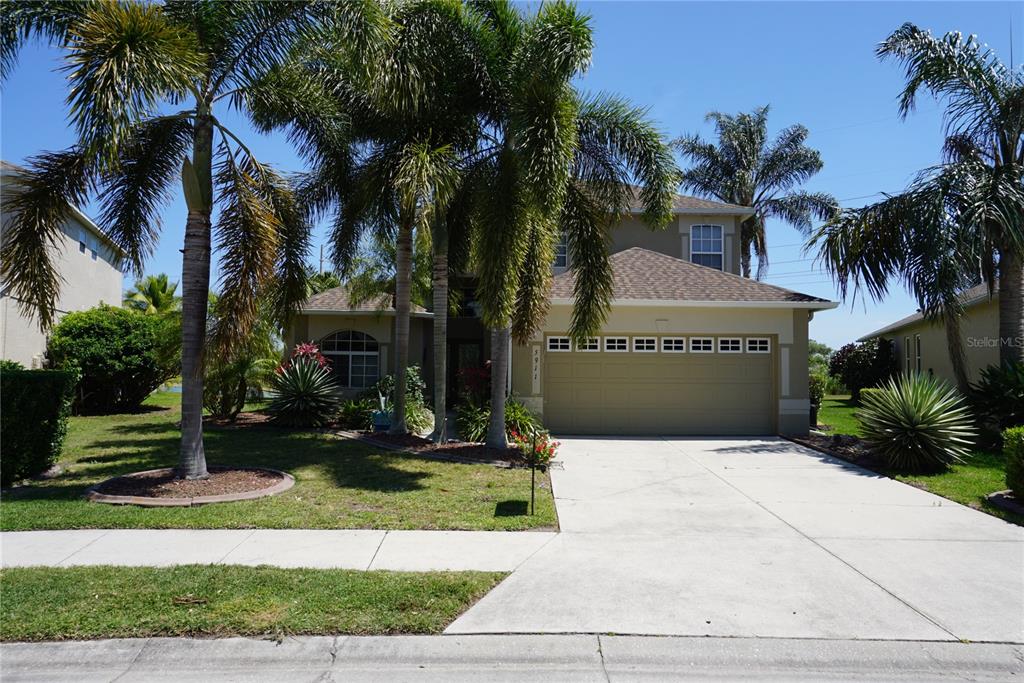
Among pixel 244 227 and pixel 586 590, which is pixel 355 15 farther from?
pixel 586 590

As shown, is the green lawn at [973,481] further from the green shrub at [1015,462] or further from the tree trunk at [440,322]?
the tree trunk at [440,322]

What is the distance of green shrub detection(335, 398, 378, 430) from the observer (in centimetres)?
1628

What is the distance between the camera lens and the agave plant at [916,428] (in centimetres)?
1132

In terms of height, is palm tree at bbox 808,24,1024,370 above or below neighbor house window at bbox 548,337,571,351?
above

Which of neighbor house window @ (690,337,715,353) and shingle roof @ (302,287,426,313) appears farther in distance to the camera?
shingle roof @ (302,287,426,313)

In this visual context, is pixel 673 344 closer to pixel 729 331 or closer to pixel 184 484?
pixel 729 331

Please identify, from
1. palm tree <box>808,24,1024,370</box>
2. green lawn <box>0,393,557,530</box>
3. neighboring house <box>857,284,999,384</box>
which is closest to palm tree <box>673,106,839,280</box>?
neighboring house <box>857,284,999,384</box>

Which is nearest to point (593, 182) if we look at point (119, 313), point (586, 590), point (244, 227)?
point (244, 227)

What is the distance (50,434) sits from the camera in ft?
32.4

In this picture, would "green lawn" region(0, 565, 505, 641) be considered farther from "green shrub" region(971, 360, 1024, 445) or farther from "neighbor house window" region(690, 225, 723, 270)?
"neighbor house window" region(690, 225, 723, 270)

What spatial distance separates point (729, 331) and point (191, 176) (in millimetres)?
12240

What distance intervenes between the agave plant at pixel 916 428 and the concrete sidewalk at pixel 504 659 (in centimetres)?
746

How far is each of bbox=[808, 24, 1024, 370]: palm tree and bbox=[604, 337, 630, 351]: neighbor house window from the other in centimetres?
479

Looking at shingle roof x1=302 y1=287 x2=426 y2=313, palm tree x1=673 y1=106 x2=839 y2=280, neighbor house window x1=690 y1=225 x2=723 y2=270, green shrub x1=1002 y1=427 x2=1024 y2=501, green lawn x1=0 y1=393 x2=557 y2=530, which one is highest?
palm tree x1=673 y1=106 x2=839 y2=280
